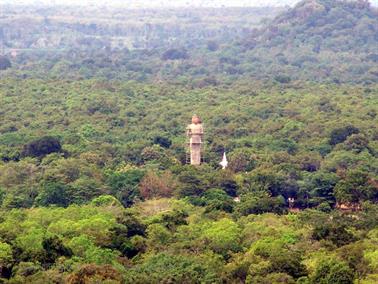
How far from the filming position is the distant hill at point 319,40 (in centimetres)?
12769

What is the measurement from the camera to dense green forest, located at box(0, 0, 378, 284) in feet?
128

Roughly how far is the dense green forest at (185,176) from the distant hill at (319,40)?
3.36 meters

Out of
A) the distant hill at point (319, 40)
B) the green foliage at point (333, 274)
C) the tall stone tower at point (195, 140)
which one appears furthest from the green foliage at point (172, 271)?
the distant hill at point (319, 40)

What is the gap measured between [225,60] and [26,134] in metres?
66.4

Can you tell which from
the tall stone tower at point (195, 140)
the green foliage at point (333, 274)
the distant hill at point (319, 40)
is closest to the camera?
the green foliage at point (333, 274)

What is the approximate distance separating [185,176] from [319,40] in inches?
3524

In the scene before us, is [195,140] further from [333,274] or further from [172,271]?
[333,274]

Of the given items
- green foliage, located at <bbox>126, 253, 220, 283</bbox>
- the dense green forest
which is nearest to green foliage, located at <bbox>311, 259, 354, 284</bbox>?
the dense green forest

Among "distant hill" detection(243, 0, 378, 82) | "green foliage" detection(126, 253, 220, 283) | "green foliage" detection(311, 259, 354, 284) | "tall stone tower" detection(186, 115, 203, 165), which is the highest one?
"green foliage" detection(311, 259, 354, 284)

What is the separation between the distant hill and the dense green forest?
3.36 metres

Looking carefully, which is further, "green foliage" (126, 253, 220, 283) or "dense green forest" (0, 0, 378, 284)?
"dense green forest" (0, 0, 378, 284)

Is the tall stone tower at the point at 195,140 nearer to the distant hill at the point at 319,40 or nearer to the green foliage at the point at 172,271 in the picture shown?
the green foliage at the point at 172,271

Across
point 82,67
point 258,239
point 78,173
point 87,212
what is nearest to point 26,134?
point 78,173

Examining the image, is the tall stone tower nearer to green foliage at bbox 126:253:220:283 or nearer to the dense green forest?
the dense green forest
